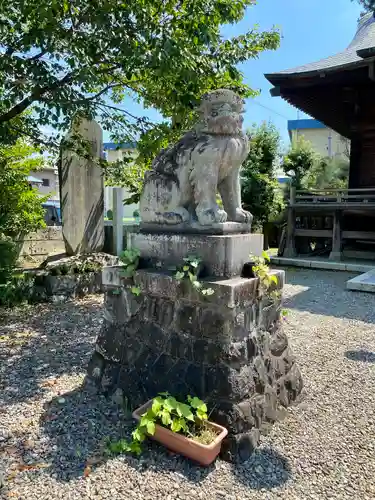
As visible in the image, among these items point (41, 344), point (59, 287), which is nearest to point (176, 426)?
point (41, 344)

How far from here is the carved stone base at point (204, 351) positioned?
2.04 meters

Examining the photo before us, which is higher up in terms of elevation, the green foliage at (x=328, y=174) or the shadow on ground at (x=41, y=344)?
the green foliage at (x=328, y=174)

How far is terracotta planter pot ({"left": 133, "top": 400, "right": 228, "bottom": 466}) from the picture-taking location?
1.81 m

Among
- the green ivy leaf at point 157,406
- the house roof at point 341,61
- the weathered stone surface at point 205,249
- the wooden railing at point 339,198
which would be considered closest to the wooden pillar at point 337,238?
the wooden railing at point 339,198

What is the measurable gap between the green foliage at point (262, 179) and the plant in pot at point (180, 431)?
9134mm

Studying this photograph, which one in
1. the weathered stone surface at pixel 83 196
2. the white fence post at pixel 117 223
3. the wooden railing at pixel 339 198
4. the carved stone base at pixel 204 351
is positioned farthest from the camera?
the wooden railing at pixel 339 198

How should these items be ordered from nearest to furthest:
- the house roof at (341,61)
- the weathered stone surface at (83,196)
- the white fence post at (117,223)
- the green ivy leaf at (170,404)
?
1. the green ivy leaf at (170,404)
2. the weathered stone surface at (83,196)
3. the white fence post at (117,223)
4. the house roof at (341,61)

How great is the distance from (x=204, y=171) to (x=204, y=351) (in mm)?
1130

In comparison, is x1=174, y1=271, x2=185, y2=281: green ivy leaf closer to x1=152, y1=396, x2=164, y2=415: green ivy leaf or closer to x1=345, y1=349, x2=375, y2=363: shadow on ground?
x1=152, y1=396, x2=164, y2=415: green ivy leaf

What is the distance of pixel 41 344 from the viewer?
3584mm

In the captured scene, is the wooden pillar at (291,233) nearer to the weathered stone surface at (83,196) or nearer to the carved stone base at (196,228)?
the weathered stone surface at (83,196)

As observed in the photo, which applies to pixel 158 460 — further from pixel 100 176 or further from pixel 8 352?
pixel 100 176

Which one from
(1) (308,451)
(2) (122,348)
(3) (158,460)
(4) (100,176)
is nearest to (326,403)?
(1) (308,451)

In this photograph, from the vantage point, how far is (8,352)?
3.37 meters
